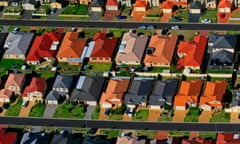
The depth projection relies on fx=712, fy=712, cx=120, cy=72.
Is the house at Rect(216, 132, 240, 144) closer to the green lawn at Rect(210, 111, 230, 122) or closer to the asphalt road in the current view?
the asphalt road

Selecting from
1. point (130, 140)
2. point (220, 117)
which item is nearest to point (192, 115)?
point (220, 117)

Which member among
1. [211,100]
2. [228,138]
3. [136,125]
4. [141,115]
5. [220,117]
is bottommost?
[136,125]

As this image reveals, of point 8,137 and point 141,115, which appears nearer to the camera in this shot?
point 8,137

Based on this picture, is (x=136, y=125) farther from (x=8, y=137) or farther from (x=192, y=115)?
(x=8, y=137)

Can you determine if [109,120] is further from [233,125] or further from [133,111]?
[233,125]

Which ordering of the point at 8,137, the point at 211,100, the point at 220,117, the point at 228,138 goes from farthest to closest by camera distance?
the point at 211,100
the point at 220,117
the point at 8,137
the point at 228,138

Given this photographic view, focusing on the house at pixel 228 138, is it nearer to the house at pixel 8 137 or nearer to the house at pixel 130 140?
the house at pixel 130 140

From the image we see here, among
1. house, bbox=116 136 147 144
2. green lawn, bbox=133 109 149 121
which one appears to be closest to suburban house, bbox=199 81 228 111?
green lawn, bbox=133 109 149 121

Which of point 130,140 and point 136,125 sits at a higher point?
point 130,140
